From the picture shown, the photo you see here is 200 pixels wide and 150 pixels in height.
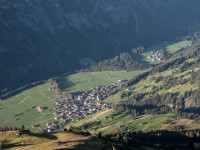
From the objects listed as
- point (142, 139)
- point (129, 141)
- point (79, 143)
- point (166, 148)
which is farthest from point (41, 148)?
point (142, 139)

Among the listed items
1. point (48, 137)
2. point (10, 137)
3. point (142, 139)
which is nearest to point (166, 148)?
point (142, 139)

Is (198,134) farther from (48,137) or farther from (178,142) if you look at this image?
(48,137)

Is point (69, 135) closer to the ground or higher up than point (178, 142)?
higher up

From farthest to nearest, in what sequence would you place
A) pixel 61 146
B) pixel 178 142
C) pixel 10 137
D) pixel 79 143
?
1. pixel 178 142
2. pixel 10 137
3. pixel 79 143
4. pixel 61 146

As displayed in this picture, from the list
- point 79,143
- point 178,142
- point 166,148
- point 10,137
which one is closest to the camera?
point 79,143

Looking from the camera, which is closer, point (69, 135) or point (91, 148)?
point (91, 148)

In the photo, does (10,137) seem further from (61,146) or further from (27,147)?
(61,146)
